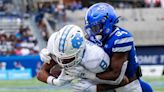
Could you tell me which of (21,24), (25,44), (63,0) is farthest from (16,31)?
(63,0)

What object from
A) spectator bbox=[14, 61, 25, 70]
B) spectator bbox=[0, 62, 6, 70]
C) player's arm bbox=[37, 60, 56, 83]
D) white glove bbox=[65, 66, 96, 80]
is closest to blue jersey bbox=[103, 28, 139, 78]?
white glove bbox=[65, 66, 96, 80]

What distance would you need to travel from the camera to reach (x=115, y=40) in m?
3.70

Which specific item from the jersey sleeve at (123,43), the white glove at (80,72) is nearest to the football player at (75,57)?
the white glove at (80,72)

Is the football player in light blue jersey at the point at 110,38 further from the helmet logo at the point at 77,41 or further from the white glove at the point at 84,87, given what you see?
the helmet logo at the point at 77,41

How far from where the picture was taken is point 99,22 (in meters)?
3.66

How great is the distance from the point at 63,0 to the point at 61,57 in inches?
745

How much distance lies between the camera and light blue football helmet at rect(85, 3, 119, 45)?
3.67 m

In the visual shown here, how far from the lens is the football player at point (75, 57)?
3.40m

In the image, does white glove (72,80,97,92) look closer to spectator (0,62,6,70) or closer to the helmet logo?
the helmet logo

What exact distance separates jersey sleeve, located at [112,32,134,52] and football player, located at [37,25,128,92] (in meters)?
0.11

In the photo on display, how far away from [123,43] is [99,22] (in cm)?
23

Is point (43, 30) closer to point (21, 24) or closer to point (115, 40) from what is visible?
point (21, 24)

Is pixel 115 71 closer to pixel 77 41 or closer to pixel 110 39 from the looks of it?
pixel 110 39

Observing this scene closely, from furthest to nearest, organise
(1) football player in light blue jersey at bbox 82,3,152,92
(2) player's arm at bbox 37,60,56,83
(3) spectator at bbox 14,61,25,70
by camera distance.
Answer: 1. (3) spectator at bbox 14,61,25,70
2. (2) player's arm at bbox 37,60,56,83
3. (1) football player in light blue jersey at bbox 82,3,152,92
